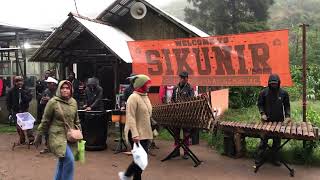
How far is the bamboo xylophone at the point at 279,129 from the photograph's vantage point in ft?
21.9

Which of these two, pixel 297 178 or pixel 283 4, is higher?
pixel 283 4

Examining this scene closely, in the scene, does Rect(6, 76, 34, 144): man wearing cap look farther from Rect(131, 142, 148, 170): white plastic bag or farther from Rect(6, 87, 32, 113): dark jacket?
Rect(131, 142, 148, 170): white plastic bag

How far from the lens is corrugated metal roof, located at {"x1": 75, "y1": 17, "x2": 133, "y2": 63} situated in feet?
35.9

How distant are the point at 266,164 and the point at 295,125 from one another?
1144 millimetres

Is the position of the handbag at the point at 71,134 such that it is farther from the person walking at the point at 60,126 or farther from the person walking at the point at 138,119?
the person walking at the point at 138,119

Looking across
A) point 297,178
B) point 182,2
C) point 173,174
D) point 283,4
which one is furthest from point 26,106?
point 182,2

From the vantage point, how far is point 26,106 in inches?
407

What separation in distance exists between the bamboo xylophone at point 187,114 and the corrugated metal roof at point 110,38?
10.3 feet

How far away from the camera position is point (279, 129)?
6914 millimetres

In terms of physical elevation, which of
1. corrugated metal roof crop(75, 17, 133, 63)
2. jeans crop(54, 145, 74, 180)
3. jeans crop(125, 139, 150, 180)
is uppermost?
corrugated metal roof crop(75, 17, 133, 63)

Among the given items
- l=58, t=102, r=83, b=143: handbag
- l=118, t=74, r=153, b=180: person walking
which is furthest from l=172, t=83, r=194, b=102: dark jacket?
l=58, t=102, r=83, b=143: handbag

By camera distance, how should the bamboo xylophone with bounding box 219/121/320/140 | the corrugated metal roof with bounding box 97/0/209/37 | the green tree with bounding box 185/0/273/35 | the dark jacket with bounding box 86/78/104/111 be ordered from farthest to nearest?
1. the green tree with bounding box 185/0/273/35
2. the corrugated metal roof with bounding box 97/0/209/37
3. the dark jacket with bounding box 86/78/104/111
4. the bamboo xylophone with bounding box 219/121/320/140

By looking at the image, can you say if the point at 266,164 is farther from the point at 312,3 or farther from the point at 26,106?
the point at 312,3

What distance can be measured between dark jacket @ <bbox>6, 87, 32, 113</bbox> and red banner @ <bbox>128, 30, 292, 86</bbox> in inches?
110
